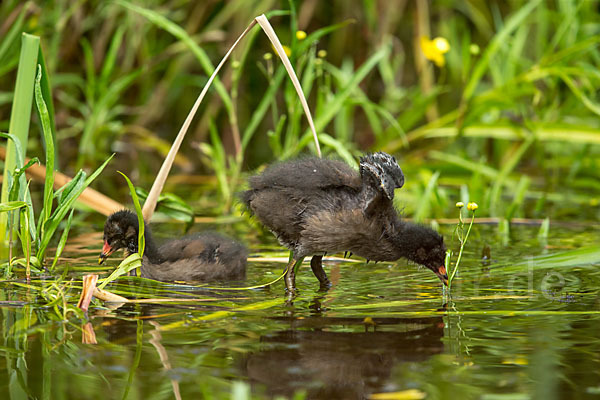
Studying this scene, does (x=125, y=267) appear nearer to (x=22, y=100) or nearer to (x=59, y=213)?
(x=59, y=213)

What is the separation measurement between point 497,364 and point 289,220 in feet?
6.14

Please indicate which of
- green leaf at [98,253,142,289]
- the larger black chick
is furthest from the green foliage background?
green leaf at [98,253,142,289]

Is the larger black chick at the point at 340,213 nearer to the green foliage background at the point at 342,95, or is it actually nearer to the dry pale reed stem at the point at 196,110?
the dry pale reed stem at the point at 196,110

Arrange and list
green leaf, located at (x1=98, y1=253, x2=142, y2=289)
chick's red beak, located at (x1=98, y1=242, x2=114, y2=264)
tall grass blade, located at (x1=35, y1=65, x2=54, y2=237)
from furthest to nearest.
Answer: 1. chick's red beak, located at (x1=98, y1=242, x2=114, y2=264)
2. tall grass blade, located at (x1=35, y1=65, x2=54, y2=237)
3. green leaf, located at (x1=98, y1=253, x2=142, y2=289)

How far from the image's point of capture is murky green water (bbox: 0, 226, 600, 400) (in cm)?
281

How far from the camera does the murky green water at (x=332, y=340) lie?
281 cm

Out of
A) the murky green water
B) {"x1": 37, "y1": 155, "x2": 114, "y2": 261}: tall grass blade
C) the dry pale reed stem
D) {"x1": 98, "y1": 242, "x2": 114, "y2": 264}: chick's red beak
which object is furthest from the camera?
{"x1": 98, "y1": 242, "x2": 114, "y2": 264}: chick's red beak

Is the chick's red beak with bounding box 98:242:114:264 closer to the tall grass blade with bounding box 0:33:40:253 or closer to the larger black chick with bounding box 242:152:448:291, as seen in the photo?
the tall grass blade with bounding box 0:33:40:253

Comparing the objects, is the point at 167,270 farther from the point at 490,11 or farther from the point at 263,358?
the point at 490,11

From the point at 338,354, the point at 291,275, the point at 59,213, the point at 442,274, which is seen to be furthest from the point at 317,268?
the point at 338,354

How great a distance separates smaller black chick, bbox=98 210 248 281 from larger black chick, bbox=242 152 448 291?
0.29m

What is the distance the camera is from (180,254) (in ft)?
15.9

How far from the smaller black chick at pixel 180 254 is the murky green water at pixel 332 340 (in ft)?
0.61

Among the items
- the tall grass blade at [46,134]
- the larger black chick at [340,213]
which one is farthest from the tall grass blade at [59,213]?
the larger black chick at [340,213]
